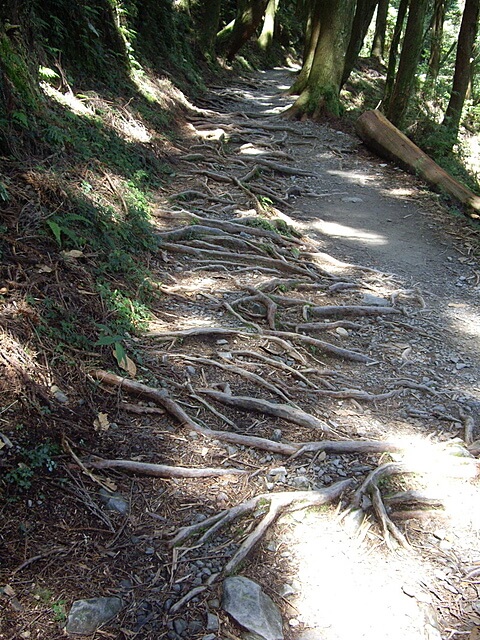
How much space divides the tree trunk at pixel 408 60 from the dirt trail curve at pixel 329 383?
328 centimetres

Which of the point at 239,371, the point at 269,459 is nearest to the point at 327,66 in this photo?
the point at 239,371

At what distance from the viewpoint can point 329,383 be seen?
15.1 ft

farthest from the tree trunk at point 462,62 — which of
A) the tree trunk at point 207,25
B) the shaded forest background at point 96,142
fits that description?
the tree trunk at point 207,25

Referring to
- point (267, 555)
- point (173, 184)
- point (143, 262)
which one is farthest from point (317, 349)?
point (173, 184)

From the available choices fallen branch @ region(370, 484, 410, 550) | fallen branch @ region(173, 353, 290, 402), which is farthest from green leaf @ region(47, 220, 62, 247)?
fallen branch @ region(370, 484, 410, 550)

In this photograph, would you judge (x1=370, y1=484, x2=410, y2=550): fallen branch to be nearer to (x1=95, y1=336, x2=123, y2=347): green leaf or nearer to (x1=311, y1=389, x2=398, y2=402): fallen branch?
(x1=311, y1=389, x2=398, y2=402): fallen branch

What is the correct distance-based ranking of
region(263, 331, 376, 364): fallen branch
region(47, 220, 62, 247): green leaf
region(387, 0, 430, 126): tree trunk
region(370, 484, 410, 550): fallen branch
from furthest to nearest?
1. region(387, 0, 430, 126): tree trunk
2. region(263, 331, 376, 364): fallen branch
3. region(47, 220, 62, 247): green leaf
4. region(370, 484, 410, 550): fallen branch

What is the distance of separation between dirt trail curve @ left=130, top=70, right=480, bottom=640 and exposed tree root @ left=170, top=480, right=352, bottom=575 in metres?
0.02

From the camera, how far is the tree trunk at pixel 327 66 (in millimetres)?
13398

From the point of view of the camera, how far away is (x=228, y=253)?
661cm

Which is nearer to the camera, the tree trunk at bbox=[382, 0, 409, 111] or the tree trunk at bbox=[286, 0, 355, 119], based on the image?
the tree trunk at bbox=[286, 0, 355, 119]

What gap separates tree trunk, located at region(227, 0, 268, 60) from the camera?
19906 mm

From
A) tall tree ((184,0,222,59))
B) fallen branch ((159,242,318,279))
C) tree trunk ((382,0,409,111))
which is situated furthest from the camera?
tall tree ((184,0,222,59))

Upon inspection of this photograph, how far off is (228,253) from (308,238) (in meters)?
1.72
